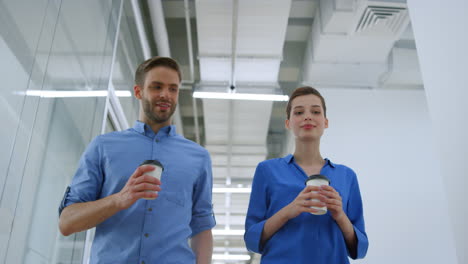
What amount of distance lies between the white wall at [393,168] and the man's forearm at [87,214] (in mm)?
4741

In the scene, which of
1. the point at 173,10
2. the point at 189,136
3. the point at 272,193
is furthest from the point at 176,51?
the point at 272,193

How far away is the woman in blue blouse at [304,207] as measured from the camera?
1508mm

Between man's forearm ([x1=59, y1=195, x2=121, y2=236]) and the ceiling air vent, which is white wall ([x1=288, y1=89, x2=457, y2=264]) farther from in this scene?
man's forearm ([x1=59, y1=195, x2=121, y2=236])

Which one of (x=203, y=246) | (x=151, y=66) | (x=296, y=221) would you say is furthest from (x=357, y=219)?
(x=151, y=66)

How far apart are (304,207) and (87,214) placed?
716 mm

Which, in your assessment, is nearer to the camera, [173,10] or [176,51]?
[173,10]

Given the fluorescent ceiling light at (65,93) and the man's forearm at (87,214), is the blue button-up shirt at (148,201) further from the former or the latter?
the fluorescent ceiling light at (65,93)

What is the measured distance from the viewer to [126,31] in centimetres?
487

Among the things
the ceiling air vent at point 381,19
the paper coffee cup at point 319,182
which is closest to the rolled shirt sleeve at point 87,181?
the paper coffee cup at point 319,182

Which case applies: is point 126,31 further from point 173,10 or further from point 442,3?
point 442,3

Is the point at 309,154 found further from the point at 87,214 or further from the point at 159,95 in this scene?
the point at 87,214

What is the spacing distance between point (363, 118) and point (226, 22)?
8.24 feet

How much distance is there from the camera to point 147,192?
132 centimetres

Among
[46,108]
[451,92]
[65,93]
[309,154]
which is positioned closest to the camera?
[309,154]
